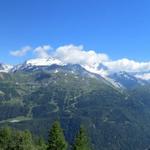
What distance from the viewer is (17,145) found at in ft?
282

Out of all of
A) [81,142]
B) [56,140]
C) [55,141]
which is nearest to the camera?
[81,142]

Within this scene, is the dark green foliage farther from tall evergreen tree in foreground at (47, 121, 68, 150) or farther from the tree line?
tall evergreen tree in foreground at (47, 121, 68, 150)

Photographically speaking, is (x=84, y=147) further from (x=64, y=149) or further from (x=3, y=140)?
(x=3, y=140)

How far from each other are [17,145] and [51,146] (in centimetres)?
768

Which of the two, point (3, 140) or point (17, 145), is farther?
point (3, 140)

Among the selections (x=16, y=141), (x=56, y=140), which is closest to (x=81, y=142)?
(x=56, y=140)

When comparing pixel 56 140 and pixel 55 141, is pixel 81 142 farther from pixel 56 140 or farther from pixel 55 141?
pixel 55 141

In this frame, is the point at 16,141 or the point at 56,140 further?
the point at 16,141

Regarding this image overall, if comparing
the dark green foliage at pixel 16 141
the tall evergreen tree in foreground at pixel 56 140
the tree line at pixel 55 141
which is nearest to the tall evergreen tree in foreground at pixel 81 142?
the tree line at pixel 55 141

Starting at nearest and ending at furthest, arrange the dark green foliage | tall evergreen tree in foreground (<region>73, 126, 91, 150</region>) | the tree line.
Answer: tall evergreen tree in foreground (<region>73, 126, 91, 150</region>)
the tree line
the dark green foliage

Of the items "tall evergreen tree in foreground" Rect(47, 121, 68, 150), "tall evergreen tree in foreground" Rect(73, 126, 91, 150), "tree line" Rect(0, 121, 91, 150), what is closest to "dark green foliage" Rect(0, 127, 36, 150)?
"tree line" Rect(0, 121, 91, 150)

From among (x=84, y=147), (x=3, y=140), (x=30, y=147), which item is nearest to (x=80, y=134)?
(x=84, y=147)

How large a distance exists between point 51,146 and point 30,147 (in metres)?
4.17

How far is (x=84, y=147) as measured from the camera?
82.1m
